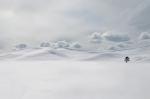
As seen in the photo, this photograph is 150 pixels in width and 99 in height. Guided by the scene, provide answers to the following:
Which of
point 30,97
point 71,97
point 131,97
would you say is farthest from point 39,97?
point 131,97

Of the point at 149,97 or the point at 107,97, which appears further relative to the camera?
the point at 107,97

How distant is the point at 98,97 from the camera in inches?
696

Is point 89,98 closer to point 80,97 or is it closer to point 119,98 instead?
point 80,97

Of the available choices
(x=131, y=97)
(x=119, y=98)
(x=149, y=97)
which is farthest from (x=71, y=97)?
(x=149, y=97)

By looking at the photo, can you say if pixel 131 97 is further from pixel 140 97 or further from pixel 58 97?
pixel 58 97

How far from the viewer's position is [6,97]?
1688 centimetres

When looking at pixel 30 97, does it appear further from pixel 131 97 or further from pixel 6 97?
pixel 131 97

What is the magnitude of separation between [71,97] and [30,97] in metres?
3.28

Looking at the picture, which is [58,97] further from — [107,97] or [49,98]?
[107,97]

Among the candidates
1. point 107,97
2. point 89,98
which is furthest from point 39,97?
point 107,97

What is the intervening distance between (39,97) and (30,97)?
2.33 ft

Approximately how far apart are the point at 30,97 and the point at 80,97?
13.2 feet

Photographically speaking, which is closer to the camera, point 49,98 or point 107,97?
point 49,98

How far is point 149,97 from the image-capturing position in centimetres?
1675
